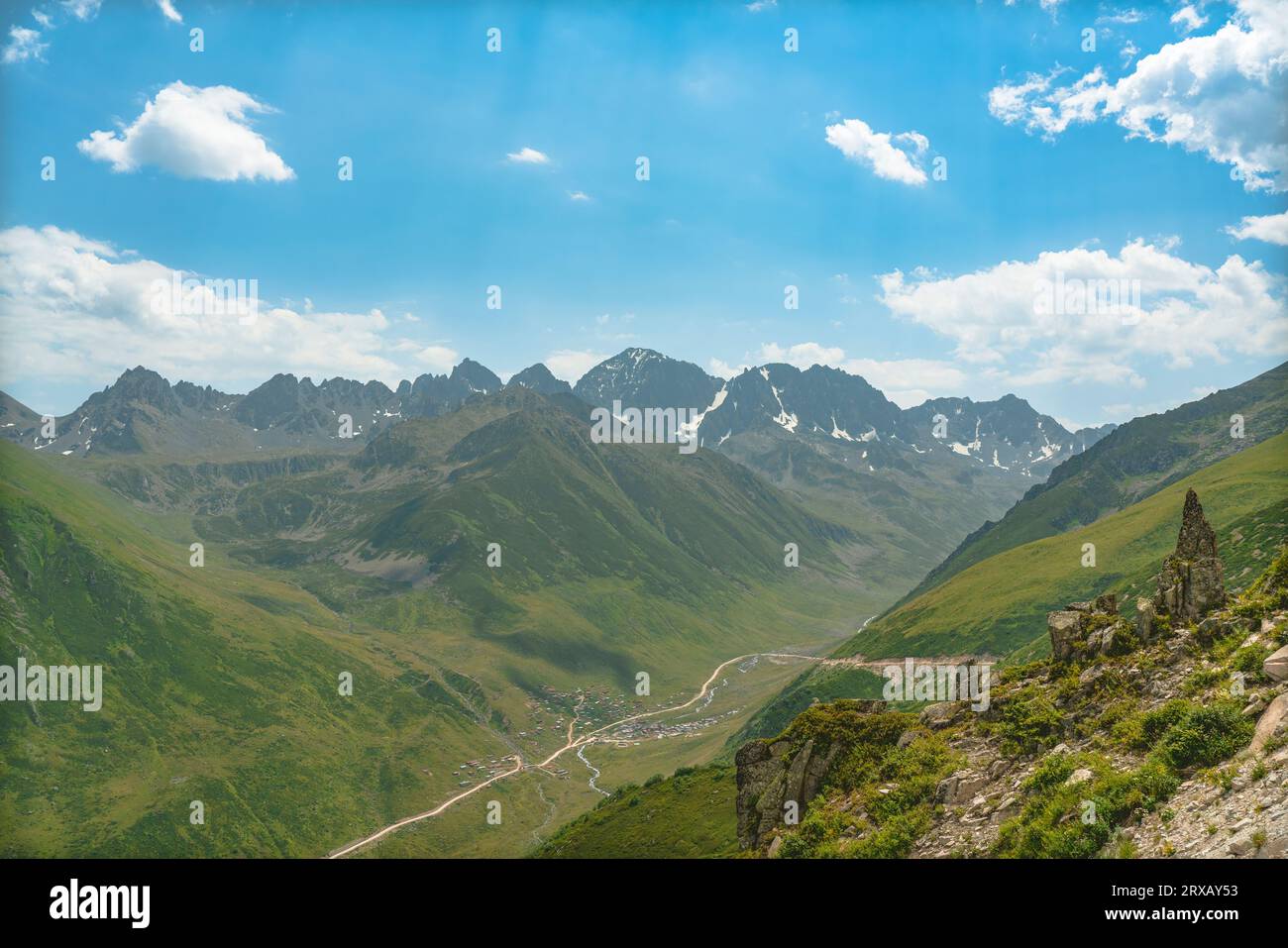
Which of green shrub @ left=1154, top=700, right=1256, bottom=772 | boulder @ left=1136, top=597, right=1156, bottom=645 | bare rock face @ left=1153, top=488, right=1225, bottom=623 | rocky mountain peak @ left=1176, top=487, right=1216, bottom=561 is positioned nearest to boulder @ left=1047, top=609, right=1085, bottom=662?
boulder @ left=1136, top=597, right=1156, bottom=645

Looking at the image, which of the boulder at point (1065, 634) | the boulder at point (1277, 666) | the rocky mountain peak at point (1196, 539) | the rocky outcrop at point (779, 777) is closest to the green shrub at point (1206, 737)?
the boulder at point (1277, 666)

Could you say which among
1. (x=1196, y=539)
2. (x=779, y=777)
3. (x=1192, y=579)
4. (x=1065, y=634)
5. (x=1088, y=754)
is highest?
(x=1196, y=539)

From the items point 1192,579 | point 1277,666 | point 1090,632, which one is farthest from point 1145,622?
point 1277,666

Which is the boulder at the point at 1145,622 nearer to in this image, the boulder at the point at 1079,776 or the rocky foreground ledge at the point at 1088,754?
the rocky foreground ledge at the point at 1088,754

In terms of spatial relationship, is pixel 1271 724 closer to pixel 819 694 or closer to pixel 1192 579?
pixel 1192 579
